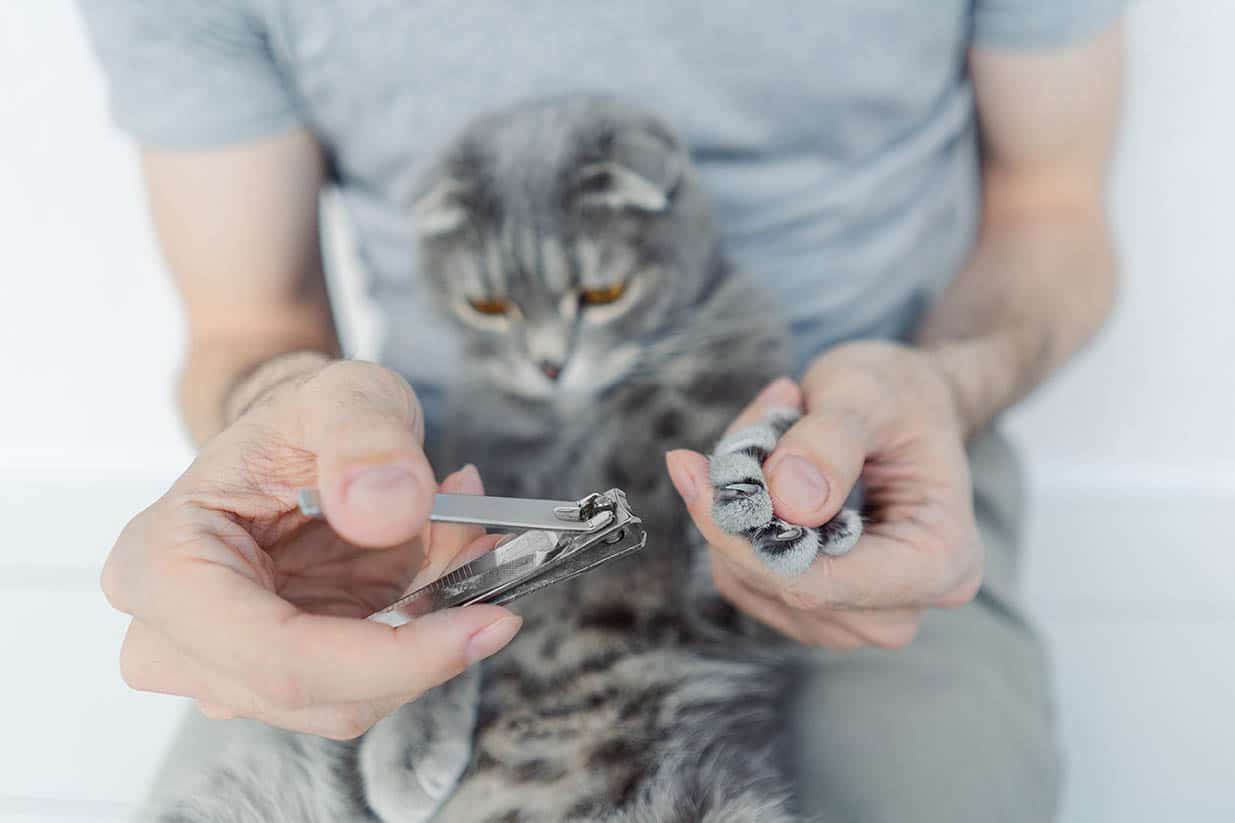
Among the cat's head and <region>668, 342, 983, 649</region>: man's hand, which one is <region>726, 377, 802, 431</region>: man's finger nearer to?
<region>668, 342, 983, 649</region>: man's hand

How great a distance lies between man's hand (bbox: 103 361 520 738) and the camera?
0.42 metres

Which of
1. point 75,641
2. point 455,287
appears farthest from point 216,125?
point 75,641

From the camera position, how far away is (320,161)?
854 mm

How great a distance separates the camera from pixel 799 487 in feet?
1.56

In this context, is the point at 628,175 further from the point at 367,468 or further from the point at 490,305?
the point at 367,468

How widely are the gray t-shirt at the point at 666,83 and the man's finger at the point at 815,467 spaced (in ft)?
1.03

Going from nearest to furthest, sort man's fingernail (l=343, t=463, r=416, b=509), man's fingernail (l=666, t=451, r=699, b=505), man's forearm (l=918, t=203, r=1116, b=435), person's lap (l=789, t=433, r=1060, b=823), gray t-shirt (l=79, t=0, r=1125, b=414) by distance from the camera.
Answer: man's fingernail (l=343, t=463, r=416, b=509)
man's fingernail (l=666, t=451, r=699, b=505)
person's lap (l=789, t=433, r=1060, b=823)
gray t-shirt (l=79, t=0, r=1125, b=414)
man's forearm (l=918, t=203, r=1116, b=435)

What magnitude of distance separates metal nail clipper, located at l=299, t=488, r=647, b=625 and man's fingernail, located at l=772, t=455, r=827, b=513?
7 centimetres

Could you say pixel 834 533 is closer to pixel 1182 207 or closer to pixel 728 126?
pixel 728 126

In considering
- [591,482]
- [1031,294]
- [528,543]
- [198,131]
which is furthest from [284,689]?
[1031,294]

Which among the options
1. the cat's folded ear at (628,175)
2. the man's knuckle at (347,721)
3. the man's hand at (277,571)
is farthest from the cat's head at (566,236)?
the man's knuckle at (347,721)

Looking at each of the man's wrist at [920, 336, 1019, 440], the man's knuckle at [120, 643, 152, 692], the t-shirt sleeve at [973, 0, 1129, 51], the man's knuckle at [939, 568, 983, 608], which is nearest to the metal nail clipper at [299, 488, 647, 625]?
the man's knuckle at [120, 643, 152, 692]

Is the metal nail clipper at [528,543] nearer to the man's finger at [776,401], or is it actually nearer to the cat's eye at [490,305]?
the man's finger at [776,401]

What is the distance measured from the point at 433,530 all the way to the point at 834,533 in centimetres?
23
